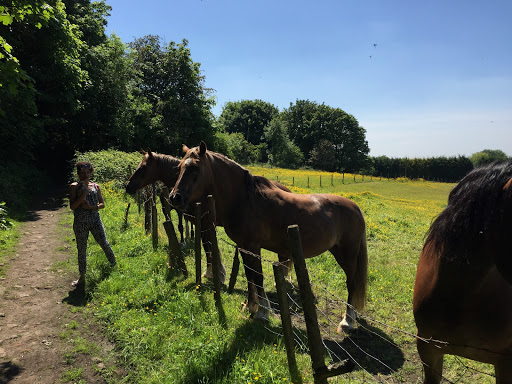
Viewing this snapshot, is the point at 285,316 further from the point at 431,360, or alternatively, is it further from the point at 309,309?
the point at 431,360

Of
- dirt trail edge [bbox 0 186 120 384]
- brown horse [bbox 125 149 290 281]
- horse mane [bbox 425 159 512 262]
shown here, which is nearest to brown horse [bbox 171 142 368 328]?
dirt trail edge [bbox 0 186 120 384]

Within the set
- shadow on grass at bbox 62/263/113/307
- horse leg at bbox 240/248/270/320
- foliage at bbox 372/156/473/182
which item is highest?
foliage at bbox 372/156/473/182

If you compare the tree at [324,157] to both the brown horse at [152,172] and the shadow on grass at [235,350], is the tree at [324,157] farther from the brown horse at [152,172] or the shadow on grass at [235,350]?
the shadow on grass at [235,350]

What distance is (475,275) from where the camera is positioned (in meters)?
1.95

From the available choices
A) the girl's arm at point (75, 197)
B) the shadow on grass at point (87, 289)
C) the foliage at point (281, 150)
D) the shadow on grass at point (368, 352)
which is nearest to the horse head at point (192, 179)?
the girl's arm at point (75, 197)

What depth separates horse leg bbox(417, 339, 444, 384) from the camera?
2.26 metres

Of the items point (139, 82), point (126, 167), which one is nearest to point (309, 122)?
point (139, 82)

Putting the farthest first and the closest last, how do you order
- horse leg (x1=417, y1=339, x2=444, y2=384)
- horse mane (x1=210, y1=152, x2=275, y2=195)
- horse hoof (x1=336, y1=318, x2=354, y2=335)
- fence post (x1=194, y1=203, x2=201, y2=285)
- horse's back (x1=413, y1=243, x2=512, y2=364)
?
fence post (x1=194, y1=203, x2=201, y2=285)
horse hoof (x1=336, y1=318, x2=354, y2=335)
horse mane (x1=210, y1=152, x2=275, y2=195)
horse leg (x1=417, y1=339, x2=444, y2=384)
horse's back (x1=413, y1=243, x2=512, y2=364)

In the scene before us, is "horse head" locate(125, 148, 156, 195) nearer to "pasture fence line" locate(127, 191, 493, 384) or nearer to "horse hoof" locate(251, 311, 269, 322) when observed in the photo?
"pasture fence line" locate(127, 191, 493, 384)

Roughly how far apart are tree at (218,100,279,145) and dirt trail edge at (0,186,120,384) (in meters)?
69.9

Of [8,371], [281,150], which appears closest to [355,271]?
[8,371]

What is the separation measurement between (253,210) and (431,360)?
274 cm

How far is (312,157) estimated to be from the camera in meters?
68.9

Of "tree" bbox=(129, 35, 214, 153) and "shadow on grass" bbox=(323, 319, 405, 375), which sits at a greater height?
"tree" bbox=(129, 35, 214, 153)
